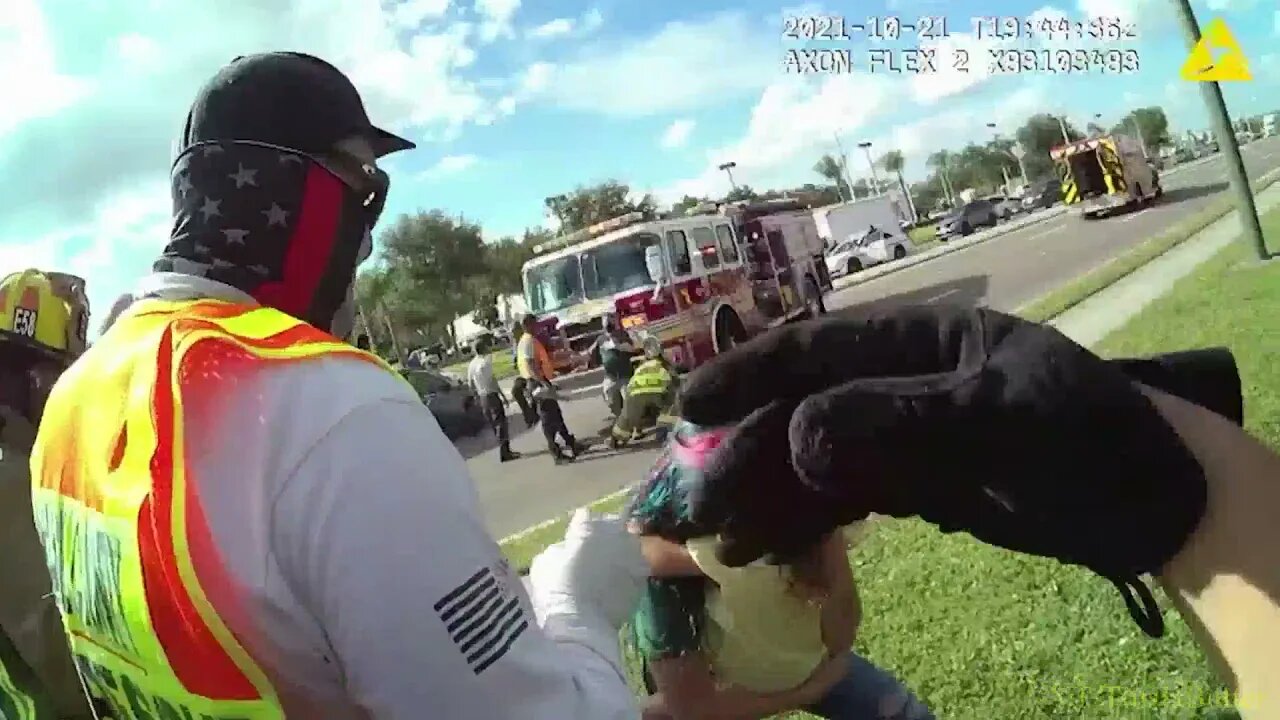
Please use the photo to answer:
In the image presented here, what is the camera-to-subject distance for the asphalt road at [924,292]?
9.22 meters

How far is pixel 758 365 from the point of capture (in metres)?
1.31

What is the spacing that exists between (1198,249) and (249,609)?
1458cm

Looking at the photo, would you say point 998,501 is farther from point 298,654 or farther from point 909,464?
point 298,654

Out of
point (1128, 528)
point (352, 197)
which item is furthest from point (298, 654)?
point (1128, 528)

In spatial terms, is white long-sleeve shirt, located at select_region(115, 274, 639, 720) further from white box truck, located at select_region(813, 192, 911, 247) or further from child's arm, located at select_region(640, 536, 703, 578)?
white box truck, located at select_region(813, 192, 911, 247)

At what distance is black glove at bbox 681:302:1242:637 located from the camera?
105cm

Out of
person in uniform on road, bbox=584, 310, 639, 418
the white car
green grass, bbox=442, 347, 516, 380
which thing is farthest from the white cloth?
the white car

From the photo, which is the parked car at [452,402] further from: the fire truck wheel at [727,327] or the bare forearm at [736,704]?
the bare forearm at [736,704]

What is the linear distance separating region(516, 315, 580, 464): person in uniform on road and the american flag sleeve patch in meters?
10.1

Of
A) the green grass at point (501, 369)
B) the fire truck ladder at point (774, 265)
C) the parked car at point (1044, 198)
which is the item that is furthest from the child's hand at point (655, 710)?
the parked car at point (1044, 198)

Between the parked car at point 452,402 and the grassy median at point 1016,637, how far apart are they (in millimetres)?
11403

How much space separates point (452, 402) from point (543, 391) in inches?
208

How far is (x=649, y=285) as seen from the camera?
13.5 metres

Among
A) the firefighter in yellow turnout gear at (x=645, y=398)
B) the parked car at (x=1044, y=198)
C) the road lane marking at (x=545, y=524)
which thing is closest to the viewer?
the road lane marking at (x=545, y=524)
